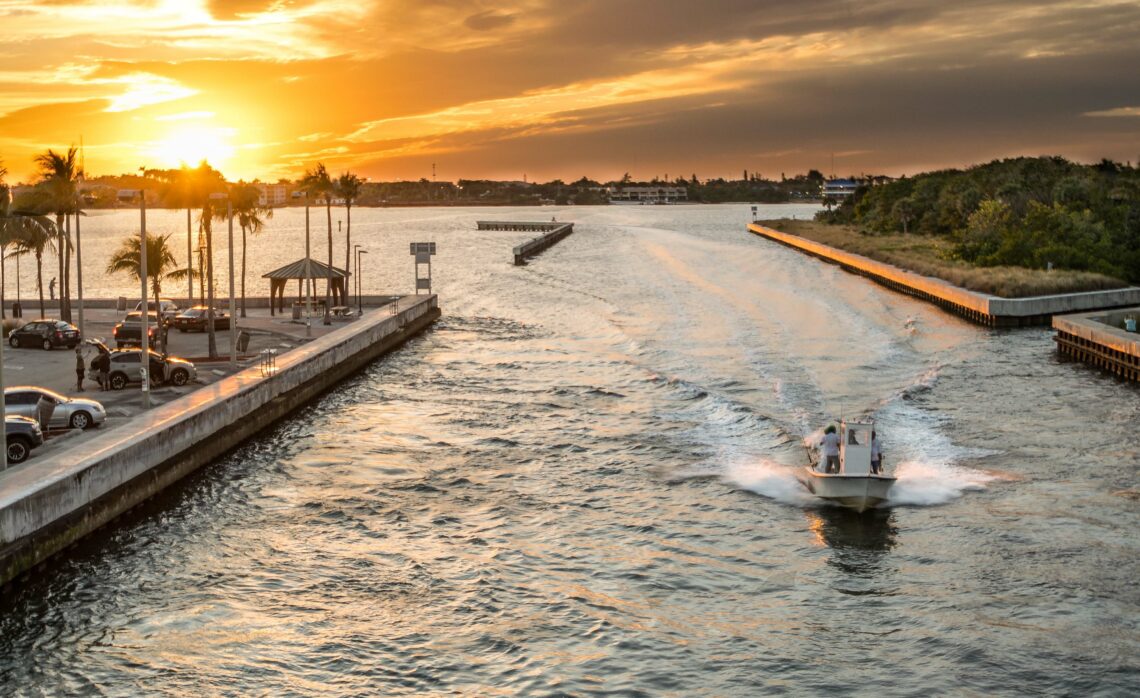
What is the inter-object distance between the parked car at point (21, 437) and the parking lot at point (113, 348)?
0.31 m

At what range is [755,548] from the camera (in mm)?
30359

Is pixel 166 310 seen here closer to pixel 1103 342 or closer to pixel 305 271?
pixel 305 271

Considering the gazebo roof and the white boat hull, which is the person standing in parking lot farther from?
the white boat hull

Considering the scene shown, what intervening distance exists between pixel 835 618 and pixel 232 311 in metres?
33.7

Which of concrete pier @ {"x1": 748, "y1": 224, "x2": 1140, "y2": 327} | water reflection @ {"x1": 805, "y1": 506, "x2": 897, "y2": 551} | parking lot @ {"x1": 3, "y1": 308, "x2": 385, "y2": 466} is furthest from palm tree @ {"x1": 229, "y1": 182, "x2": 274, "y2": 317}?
water reflection @ {"x1": 805, "y1": 506, "x2": 897, "y2": 551}

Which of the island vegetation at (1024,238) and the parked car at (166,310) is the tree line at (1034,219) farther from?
the parked car at (166,310)

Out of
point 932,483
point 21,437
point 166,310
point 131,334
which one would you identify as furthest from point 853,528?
point 166,310

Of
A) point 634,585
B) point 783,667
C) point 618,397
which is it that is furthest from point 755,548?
point 618,397

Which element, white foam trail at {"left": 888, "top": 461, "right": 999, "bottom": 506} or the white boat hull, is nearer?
the white boat hull

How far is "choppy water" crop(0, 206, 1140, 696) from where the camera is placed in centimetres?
2309

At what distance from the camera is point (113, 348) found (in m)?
59.5

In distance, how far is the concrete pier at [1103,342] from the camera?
2183 inches

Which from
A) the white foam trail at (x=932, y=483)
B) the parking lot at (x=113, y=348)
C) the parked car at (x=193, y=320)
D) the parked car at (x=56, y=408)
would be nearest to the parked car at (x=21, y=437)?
the parking lot at (x=113, y=348)

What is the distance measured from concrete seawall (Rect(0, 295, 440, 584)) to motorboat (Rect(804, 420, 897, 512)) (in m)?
19.6
